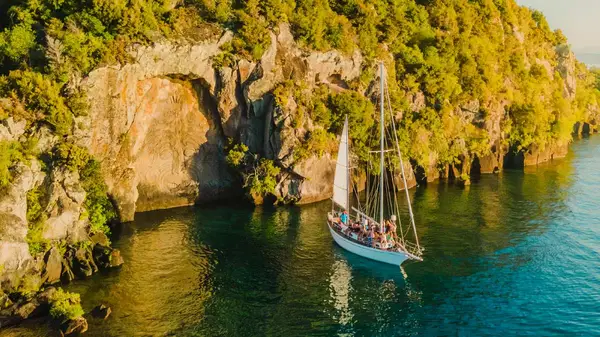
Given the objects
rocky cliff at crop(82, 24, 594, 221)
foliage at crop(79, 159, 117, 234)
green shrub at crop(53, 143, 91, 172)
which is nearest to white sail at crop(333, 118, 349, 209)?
rocky cliff at crop(82, 24, 594, 221)

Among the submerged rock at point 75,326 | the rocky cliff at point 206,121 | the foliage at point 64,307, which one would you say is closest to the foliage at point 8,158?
the foliage at point 64,307

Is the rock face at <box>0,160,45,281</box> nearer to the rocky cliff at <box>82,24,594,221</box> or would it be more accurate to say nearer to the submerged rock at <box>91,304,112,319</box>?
the submerged rock at <box>91,304,112,319</box>

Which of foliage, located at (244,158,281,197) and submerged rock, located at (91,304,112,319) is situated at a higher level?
foliage, located at (244,158,281,197)

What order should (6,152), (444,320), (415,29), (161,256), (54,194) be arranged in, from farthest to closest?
(415,29), (161,256), (54,194), (6,152), (444,320)

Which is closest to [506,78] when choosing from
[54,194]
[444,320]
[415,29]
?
[415,29]

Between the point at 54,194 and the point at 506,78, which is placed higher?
the point at 506,78

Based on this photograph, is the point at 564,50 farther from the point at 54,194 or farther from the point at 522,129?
the point at 54,194
